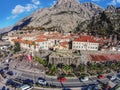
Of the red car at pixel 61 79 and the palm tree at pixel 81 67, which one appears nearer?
the red car at pixel 61 79

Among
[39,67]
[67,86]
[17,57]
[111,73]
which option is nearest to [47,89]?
[67,86]

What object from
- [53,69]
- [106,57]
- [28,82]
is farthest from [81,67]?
[28,82]

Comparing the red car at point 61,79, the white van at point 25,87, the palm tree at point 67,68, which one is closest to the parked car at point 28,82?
the white van at point 25,87

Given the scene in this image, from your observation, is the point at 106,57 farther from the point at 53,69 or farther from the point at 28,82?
the point at 28,82

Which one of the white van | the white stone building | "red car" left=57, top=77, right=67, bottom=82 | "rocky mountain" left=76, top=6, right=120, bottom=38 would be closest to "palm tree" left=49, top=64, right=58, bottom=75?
"red car" left=57, top=77, right=67, bottom=82

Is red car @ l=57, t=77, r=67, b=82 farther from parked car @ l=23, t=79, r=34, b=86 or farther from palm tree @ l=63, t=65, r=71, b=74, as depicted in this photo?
parked car @ l=23, t=79, r=34, b=86

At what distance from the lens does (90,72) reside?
2872 inches

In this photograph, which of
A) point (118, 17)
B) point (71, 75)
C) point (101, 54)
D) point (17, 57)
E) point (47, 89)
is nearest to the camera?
point (47, 89)

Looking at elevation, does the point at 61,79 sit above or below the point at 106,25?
below

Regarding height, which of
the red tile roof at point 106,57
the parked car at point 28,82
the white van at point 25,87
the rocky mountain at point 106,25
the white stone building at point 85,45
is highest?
the rocky mountain at point 106,25

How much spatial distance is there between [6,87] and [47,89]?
456 inches

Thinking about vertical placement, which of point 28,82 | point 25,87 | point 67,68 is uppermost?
point 67,68

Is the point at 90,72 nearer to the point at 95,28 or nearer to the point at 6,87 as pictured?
the point at 6,87

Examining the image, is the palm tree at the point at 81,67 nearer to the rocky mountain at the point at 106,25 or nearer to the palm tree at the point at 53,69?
the palm tree at the point at 53,69
